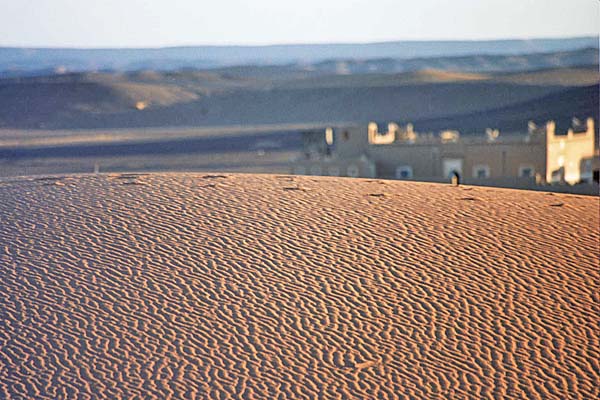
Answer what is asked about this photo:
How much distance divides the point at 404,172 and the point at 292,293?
22.8m

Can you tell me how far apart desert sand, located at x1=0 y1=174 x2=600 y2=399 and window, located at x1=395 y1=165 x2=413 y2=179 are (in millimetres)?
17514

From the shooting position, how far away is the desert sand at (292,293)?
9312mm

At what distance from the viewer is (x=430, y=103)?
95438mm

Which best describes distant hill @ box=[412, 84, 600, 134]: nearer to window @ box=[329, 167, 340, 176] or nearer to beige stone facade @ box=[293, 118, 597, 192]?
beige stone facade @ box=[293, 118, 597, 192]

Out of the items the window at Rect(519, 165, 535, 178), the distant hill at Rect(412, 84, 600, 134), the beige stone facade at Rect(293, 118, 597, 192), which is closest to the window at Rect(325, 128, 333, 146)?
the beige stone facade at Rect(293, 118, 597, 192)

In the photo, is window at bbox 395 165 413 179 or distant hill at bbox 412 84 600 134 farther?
distant hill at bbox 412 84 600 134

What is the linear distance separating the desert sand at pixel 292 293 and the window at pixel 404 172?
57.5 feet

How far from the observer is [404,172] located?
3362 centimetres

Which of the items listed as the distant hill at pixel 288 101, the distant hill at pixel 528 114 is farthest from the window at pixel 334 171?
the distant hill at pixel 288 101

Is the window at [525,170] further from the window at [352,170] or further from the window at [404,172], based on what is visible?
the window at [352,170]

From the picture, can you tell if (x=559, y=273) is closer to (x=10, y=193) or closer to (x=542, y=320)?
(x=542, y=320)

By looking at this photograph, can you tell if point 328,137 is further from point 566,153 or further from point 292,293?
point 292,293

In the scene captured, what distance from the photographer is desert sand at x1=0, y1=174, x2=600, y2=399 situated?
9.31 metres

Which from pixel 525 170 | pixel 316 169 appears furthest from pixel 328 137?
pixel 525 170
